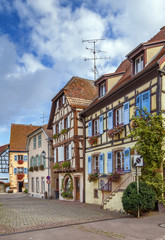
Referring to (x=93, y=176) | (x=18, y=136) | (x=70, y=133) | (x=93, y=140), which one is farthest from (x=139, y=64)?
(x=18, y=136)

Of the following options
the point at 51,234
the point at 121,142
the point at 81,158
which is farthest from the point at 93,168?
the point at 51,234

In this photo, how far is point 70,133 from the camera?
22.2m

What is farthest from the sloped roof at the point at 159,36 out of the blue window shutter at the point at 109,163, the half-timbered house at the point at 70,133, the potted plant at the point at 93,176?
the potted plant at the point at 93,176

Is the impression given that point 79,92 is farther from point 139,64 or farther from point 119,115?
point 139,64

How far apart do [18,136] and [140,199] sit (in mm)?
39853

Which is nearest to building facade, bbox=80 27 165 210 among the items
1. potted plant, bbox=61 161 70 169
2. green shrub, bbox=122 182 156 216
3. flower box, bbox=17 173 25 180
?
green shrub, bbox=122 182 156 216

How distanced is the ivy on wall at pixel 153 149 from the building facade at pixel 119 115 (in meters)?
0.75

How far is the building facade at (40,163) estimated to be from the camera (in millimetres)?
29219

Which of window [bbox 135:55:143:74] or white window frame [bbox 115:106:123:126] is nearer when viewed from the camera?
window [bbox 135:55:143:74]

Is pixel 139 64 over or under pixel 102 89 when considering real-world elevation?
over

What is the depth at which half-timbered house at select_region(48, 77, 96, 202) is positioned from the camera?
69.5 feet

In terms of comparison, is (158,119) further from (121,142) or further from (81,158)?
(81,158)

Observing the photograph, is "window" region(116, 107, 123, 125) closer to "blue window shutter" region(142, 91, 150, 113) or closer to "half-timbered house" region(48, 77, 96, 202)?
"blue window shutter" region(142, 91, 150, 113)

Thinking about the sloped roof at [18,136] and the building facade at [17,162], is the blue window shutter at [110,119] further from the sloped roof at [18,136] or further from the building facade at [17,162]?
the sloped roof at [18,136]
